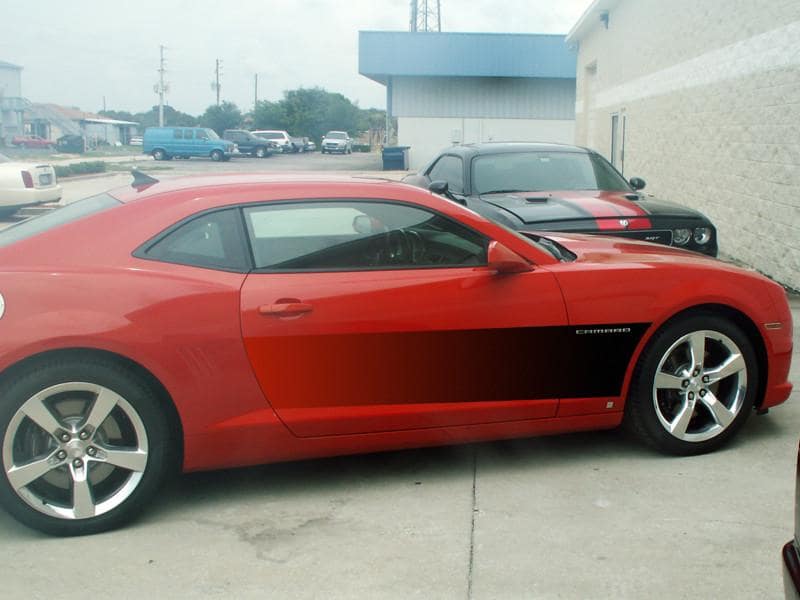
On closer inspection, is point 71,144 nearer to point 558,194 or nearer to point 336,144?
point 336,144

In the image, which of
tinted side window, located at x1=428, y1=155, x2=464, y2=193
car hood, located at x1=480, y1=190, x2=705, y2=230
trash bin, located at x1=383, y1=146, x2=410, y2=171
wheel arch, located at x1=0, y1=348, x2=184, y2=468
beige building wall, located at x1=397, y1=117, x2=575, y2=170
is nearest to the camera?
wheel arch, located at x1=0, y1=348, x2=184, y2=468

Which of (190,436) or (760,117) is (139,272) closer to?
(190,436)

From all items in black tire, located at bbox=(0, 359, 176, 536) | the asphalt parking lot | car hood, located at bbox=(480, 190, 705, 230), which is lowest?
the asphalt parking lot

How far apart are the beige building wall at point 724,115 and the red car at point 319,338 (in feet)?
19.7

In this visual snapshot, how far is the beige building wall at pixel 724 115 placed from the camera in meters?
10.5

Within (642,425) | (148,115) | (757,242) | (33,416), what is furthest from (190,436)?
(148,115)

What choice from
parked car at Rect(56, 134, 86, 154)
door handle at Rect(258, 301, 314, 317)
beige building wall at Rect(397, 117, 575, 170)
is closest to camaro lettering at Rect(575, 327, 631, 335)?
door handle at Rect(258, 301, 314, 317)

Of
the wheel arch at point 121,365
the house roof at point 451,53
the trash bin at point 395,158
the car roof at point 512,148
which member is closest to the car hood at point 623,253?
the wheel arch at point 121,365

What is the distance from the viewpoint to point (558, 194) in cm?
837

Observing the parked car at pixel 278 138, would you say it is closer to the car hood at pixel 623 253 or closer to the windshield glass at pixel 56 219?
the car hood at pixel 623 253

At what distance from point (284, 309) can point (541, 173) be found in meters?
5.30

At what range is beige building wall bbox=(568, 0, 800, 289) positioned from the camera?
10453mm

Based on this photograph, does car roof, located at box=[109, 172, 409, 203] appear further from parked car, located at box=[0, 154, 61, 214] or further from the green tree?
the green tree

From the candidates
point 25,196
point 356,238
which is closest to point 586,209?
point 356,238
